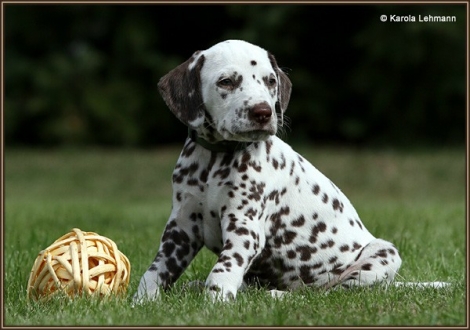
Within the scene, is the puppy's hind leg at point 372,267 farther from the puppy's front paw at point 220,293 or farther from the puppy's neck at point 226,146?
the puppy's neck at point 226,146

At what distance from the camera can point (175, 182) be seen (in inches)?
209

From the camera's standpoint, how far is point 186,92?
5254mm

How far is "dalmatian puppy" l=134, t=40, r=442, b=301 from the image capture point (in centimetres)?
500

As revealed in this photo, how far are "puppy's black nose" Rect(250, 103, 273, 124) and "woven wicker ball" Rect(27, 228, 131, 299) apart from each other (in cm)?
125

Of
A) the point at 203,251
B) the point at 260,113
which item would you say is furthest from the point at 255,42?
the point at 260,113

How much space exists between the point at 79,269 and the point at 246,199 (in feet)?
3.73

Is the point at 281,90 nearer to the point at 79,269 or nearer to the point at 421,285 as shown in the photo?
the point at 421,285

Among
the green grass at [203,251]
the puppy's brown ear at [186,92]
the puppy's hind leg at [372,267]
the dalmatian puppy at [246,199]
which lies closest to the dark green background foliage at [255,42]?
the green grass at [203,251]

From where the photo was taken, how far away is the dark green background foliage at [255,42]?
2108 cm

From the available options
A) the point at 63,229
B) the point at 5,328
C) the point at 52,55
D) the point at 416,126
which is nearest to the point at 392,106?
the point at 416,126

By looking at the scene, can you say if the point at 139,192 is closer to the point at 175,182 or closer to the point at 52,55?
the point at 52,55

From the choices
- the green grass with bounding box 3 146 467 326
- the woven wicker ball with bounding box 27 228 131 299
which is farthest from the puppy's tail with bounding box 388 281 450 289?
the woven wicker ball with bounding box 27 228 131 299

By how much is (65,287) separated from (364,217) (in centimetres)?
584

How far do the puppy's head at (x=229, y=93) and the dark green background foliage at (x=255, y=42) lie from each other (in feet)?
51.7
